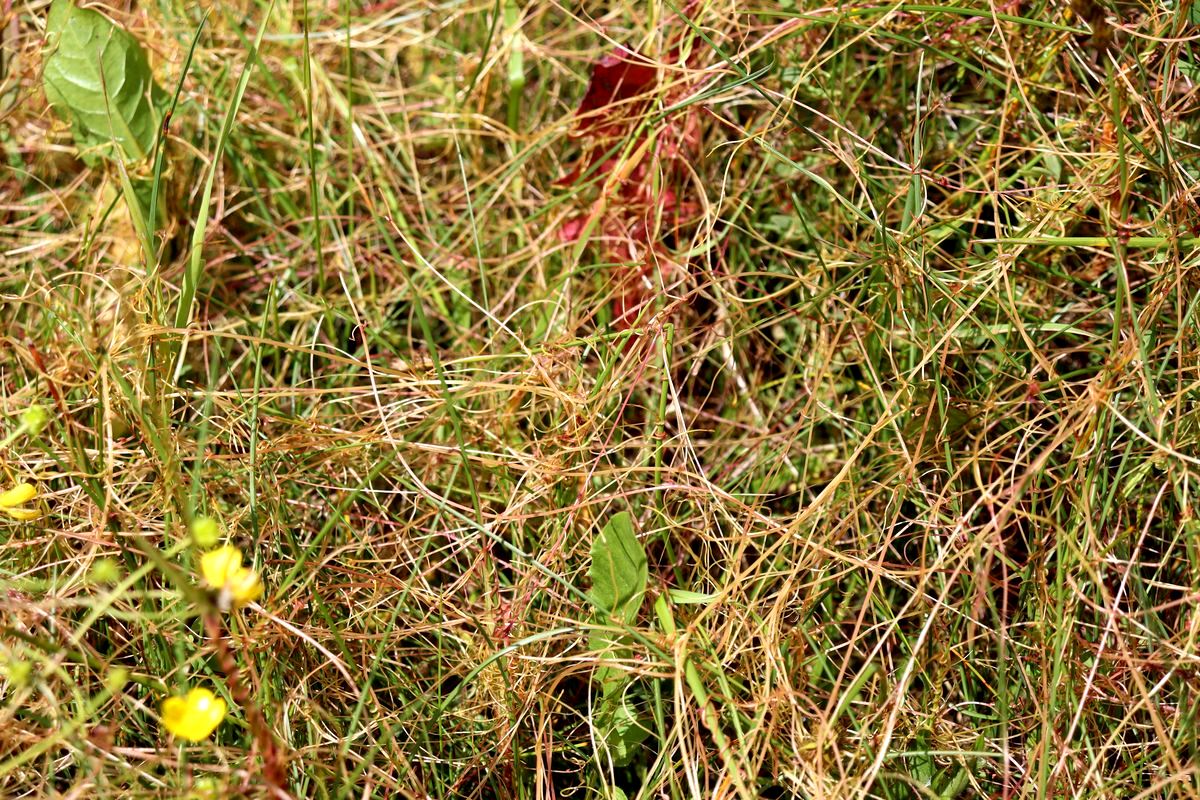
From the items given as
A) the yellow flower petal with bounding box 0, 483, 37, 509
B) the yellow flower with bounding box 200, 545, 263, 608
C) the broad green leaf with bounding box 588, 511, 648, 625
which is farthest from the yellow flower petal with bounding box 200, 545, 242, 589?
the broad green leaf with bounding box 588, 511, 648, 625

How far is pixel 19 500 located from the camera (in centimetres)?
83

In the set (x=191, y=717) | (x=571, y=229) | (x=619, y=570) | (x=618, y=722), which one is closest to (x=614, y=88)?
(x=571, y=229)

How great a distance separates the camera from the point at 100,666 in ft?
2.77

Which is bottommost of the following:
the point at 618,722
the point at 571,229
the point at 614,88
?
the point at 618,722

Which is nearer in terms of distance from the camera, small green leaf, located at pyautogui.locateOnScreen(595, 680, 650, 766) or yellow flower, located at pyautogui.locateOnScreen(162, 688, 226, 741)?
yellow flower, located at pyautogui.locateOnScreen(162, 688, 226, 741)

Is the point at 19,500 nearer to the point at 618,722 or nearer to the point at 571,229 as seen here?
the point at 618,722

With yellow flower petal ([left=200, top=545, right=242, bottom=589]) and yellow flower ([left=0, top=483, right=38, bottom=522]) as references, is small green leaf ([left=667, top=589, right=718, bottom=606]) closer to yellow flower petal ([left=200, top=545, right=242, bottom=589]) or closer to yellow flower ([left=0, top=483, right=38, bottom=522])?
yellow flower petal ([left=200, top=545, right=242, bottom=589])

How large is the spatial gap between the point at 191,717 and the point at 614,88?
34.5 inches

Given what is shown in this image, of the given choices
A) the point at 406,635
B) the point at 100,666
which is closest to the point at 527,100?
the point at 406,635

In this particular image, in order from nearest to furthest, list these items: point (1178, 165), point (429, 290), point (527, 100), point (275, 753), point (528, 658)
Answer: point (275, 753)
point (528, 658)
point (1178, 165)
point (429, 290)
point (527, 100)

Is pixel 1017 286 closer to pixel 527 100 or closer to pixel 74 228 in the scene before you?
pixel 527 100

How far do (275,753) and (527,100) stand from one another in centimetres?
94

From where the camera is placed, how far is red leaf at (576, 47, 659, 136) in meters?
1.24

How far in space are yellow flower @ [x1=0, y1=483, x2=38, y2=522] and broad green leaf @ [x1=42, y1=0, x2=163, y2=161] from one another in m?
0.49
